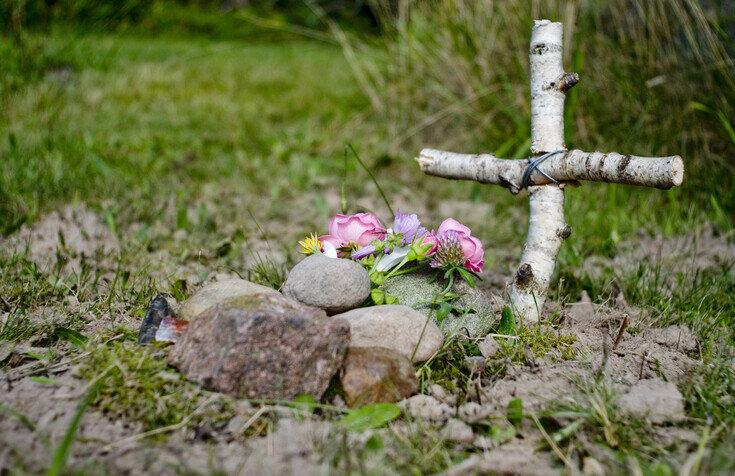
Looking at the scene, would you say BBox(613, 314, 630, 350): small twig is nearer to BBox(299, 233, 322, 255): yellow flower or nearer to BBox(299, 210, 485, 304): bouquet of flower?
BBox(299, 210, 485, 304): bouquet of flower

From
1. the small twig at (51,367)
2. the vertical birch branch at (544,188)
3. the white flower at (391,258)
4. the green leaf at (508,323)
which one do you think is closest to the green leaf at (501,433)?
the green leaf at (508,323)

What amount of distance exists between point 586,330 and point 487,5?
9.12 feet

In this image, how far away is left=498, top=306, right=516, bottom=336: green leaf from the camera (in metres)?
1.81

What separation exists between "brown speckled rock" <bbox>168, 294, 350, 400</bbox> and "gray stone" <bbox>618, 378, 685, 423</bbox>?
772 mm

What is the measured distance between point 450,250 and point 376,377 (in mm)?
516

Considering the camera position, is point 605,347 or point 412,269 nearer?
point 605,347

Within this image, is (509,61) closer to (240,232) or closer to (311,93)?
(240,232)

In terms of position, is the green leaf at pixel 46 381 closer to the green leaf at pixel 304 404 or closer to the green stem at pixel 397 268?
the green leaf at pixel 304 404

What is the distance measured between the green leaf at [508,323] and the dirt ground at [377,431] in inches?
5.2

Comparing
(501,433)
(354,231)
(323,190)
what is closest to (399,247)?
(354,231)

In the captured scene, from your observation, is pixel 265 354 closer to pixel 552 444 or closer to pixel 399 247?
pixel 399 247

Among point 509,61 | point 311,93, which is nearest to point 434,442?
point 509,61

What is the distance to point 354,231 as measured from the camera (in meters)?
1.93

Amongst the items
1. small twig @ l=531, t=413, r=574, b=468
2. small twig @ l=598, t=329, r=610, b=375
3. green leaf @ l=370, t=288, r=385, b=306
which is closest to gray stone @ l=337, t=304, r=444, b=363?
green leaf @ l=370, t=288, r=385, b=306
